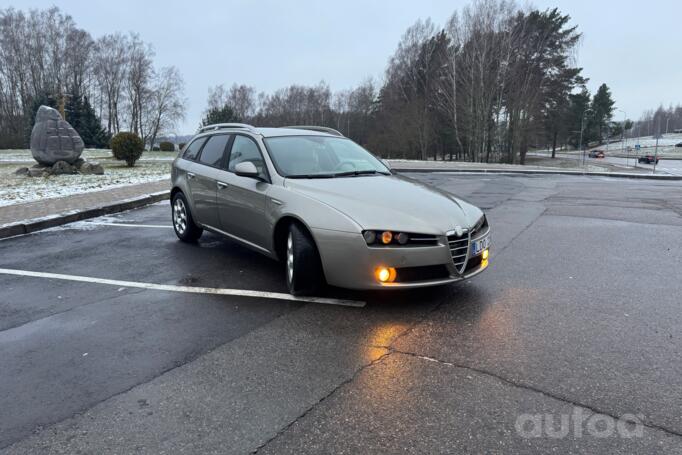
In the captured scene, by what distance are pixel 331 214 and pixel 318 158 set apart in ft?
4.69

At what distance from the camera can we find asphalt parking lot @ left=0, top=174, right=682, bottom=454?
7.86 feet

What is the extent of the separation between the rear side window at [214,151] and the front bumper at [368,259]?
8.09 ft

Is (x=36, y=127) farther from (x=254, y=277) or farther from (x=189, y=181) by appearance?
(x=254, y=277)

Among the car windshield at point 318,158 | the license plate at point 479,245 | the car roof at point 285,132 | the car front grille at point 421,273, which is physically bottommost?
the car front grille at point 421,273

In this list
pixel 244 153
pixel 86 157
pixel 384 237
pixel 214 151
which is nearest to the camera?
pixel 384 237

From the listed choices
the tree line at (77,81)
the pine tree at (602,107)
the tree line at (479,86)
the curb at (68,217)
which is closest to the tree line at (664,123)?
the pine tree at (602,107)

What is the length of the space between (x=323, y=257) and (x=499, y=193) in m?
10.4

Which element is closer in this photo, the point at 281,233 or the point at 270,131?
Answer: the point at 281,233

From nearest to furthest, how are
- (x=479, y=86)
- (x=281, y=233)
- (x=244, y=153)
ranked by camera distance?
1. (x=281, y=233)
2. (x=244, y=153)
3. (x=479, y=86)

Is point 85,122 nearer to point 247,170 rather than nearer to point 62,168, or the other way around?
point 62,168

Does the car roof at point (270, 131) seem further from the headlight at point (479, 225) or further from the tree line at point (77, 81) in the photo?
the tree line at point (77, 81)

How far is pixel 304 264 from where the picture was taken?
13.6 feet

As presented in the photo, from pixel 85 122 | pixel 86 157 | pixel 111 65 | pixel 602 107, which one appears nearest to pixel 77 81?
pixel 111 65

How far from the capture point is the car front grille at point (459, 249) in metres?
3.96
